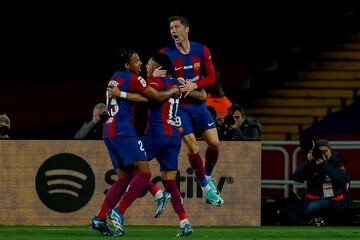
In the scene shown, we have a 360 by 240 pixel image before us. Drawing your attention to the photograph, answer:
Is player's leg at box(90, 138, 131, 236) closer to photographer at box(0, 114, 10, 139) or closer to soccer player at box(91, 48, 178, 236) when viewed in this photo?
soccer player at box(91, 48, 178, 236)

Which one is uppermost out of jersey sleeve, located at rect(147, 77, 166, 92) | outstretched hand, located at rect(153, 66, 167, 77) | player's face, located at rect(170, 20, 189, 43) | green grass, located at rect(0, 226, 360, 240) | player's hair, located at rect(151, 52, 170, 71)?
player's face, located at rect(170, 20, 189, 43)

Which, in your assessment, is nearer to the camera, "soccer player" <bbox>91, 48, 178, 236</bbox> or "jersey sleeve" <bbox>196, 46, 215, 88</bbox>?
"soccer player" <bbox>91, 48, 178, 236</bbox>

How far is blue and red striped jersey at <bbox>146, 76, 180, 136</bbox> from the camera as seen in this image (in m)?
13.4

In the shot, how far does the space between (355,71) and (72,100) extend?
15.5 feet

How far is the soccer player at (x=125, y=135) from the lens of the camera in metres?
13.0

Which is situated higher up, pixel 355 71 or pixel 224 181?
pixel 355 71

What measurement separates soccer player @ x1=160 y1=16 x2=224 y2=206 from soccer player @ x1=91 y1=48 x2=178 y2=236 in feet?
3.40

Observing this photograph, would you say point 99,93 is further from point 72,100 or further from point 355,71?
point 355,71

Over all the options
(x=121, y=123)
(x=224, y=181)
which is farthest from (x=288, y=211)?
(x=121, y=123)

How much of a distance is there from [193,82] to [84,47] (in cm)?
956

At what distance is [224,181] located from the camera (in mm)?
15617

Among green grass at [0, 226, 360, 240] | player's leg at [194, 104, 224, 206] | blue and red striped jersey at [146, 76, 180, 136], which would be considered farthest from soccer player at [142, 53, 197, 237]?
player's leg at [194, 104, 224, 206]

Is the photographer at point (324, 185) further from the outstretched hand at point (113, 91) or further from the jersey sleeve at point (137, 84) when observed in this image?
the outstretched hand at point (113, 91)

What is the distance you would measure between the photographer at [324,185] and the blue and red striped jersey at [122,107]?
321cm
